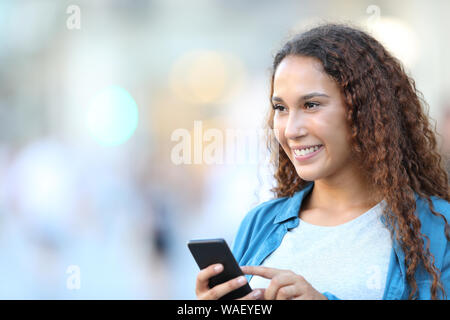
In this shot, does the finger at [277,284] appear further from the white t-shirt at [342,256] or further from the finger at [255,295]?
the white t-shirt at [342,256]

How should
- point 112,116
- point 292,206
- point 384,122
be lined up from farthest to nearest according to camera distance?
point 112,116
point 292,206
point 384,122

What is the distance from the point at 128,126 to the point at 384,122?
278 centimetres

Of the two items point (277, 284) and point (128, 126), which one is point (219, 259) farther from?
point (128, 126)

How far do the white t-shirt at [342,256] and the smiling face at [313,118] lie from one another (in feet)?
0.52

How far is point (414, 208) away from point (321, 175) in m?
0.25

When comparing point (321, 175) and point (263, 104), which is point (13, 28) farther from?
point (321, 175)

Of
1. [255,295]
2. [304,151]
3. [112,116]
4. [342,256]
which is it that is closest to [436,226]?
[342,256]

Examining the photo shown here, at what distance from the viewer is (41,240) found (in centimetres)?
381

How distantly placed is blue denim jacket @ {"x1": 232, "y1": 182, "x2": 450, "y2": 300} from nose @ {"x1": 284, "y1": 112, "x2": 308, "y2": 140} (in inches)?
10.2

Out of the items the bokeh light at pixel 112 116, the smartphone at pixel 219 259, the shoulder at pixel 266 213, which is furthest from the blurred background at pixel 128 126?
the smartphone at pixel 219 259

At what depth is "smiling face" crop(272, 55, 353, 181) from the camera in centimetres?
134

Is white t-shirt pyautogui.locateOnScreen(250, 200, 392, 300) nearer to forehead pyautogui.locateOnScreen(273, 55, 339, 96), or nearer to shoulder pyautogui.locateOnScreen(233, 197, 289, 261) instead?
shoulder pyautogui.locateOnScreen(233, 197, 289, 261)

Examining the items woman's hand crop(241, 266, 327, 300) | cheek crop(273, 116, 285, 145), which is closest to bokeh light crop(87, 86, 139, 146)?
cheek crop(273, 116, 285, 145)

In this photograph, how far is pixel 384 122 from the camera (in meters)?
1.40
